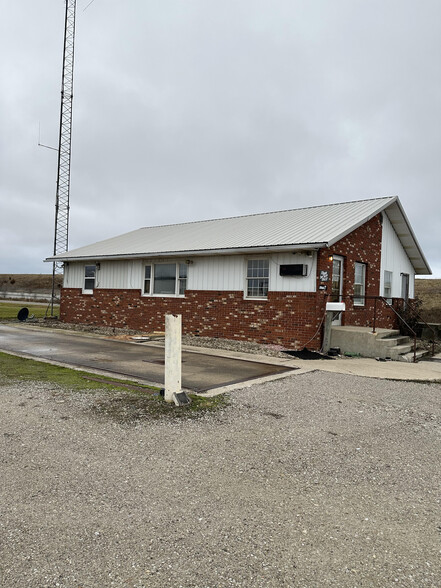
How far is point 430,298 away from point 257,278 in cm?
2851

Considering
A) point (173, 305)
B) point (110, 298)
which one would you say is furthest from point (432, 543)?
point (110, 298)

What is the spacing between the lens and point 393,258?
57.4 feet

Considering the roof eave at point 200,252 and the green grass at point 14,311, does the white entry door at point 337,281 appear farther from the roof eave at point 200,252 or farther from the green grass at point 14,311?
the green grass at point 14,311

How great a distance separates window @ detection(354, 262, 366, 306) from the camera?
1482 centimetres

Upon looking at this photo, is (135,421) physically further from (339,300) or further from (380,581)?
(339,300)

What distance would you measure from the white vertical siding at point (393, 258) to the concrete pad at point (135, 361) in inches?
327

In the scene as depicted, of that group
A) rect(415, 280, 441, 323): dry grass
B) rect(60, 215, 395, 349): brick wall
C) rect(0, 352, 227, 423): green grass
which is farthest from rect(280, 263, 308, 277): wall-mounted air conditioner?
rect(415, 280, 441, 323): dry grass

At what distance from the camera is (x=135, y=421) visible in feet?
17.2

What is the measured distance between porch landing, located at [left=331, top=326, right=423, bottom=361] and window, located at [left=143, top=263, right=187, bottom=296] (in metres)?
5.80

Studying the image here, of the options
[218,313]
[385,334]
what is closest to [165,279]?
[218,313]

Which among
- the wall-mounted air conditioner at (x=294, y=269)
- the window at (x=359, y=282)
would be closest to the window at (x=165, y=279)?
the wall-mounted air conditioner at (x=294, y=269)

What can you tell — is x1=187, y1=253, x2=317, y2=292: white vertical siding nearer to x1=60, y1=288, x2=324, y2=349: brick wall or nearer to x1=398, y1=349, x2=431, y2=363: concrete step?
x1=60, y1=288, x2=324, y2=349: brick wall

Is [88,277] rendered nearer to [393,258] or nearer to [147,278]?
[147,278]

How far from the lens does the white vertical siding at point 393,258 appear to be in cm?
1650
